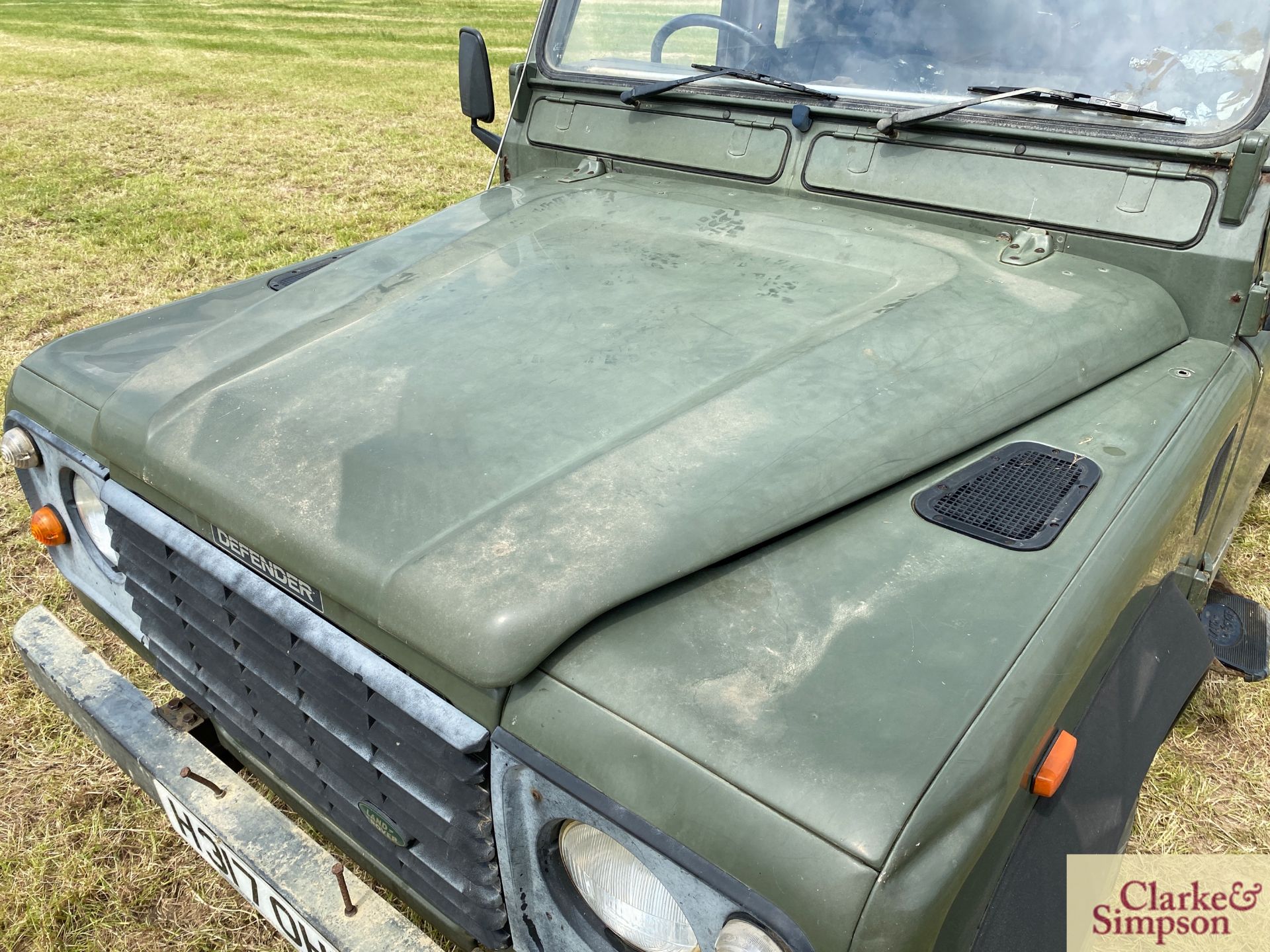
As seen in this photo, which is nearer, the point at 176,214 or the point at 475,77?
the point at 475,77

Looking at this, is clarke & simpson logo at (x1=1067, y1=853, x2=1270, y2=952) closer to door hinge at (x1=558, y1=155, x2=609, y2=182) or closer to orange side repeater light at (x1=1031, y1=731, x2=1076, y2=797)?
orange side repeater light at (x1=1031, y1=731, x2=1076, y2=797)

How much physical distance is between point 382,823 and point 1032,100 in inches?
71.2

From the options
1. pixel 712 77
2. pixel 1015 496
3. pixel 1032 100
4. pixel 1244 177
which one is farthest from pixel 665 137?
pixel 1015 496

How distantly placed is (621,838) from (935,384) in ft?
2.98

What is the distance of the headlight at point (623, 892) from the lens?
3.99ft

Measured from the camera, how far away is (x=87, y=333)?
218 cm

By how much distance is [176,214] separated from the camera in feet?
23.3

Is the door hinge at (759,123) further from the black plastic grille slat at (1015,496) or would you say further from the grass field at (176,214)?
the grass field at (176,214)

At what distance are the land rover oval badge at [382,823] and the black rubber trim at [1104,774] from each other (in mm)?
785

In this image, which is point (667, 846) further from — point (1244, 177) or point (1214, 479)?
point (1244, 177)

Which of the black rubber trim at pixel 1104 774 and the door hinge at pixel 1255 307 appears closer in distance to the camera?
the black rubber trim at pixel 1104 774

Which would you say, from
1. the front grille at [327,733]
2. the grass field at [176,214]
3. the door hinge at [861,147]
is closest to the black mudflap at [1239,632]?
the grass field at [176,214]

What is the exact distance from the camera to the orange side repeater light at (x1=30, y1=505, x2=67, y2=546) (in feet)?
6.63

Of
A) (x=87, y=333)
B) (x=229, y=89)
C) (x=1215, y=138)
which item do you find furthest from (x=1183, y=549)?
(x=229, y=89)
